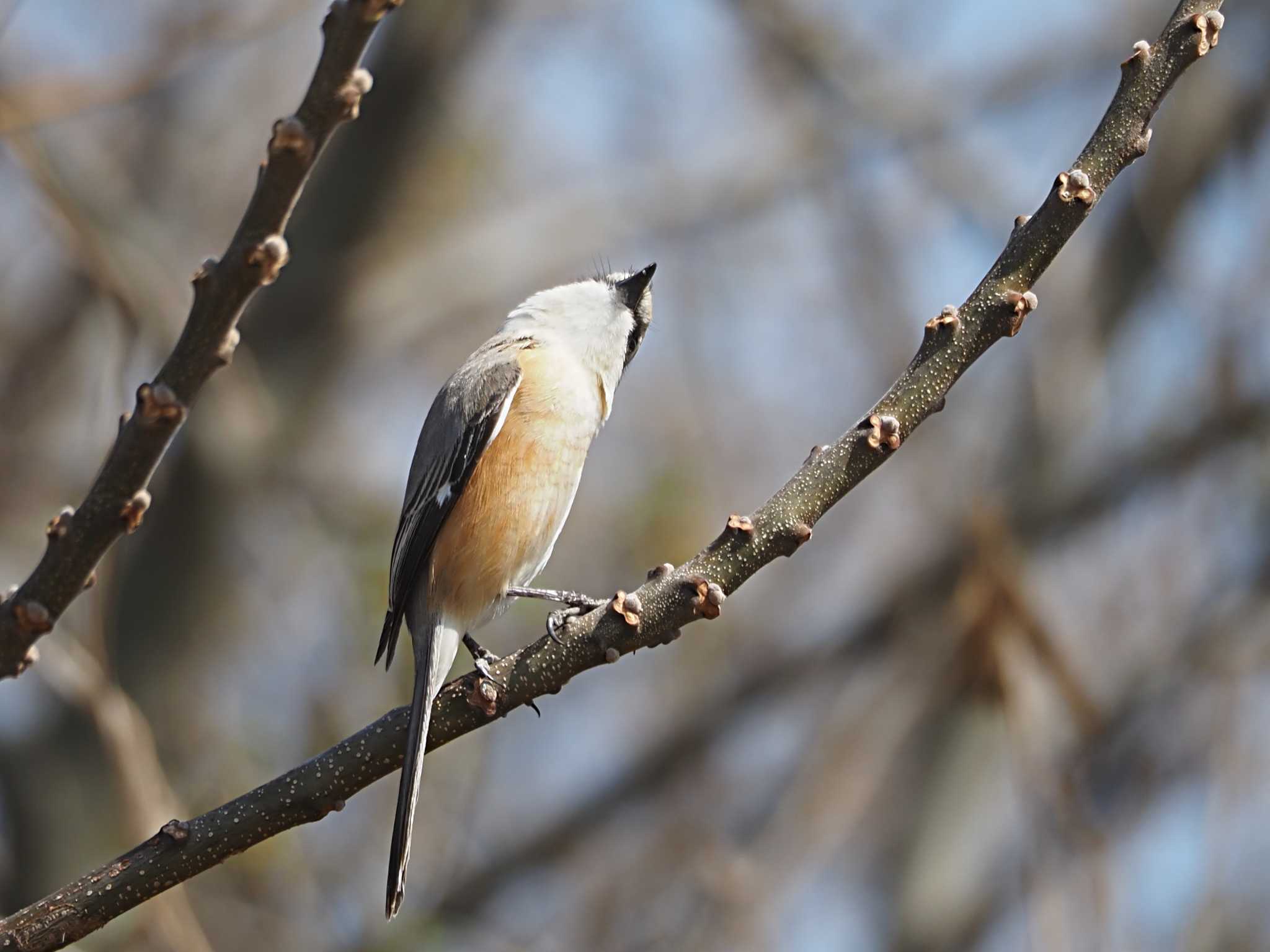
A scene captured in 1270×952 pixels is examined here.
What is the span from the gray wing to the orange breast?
0.11 feet

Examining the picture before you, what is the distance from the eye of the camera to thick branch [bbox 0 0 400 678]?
5.25 feet

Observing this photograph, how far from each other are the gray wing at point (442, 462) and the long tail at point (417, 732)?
182 millimetres

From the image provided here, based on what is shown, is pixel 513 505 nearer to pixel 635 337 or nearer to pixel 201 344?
pixel 635 337

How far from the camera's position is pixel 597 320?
4.72m

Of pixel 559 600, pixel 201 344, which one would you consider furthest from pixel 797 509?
pixel 559 600

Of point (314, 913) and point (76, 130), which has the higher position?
point (76, 130)

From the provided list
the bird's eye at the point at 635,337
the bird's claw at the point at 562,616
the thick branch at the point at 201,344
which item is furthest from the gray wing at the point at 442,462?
the thick branch at the point at 201,344

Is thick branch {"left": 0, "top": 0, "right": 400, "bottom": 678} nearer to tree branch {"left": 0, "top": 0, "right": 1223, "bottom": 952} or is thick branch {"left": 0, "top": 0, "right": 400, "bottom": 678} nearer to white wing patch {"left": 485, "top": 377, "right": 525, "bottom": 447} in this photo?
tree branch {"left": 0, "top": 0, "right": 1223, "bottom": 952}

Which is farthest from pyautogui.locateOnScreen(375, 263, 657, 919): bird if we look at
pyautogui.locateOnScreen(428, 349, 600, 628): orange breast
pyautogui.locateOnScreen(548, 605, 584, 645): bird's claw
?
pyautogui.locateOnScreen(548, 605, 584, 645): bird's claw

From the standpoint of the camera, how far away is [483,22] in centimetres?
722

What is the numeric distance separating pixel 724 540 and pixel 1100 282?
499cm

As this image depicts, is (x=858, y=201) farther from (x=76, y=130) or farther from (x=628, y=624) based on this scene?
(x=628, y=624)

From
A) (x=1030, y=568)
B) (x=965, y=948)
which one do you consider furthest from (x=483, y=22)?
(x=965, y=948)

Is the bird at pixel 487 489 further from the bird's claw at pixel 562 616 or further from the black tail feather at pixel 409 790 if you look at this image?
the bird's claw at pixel 562 616
